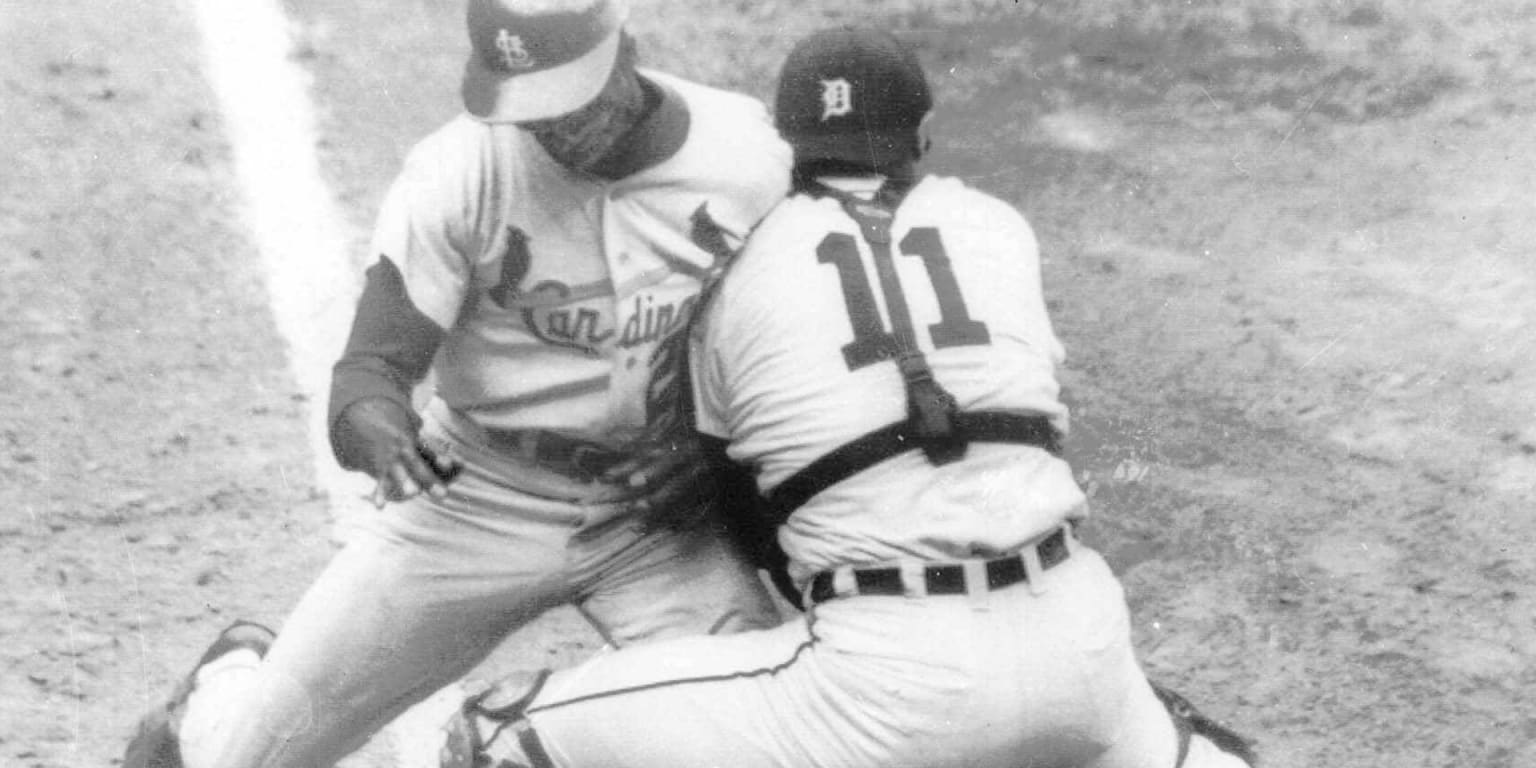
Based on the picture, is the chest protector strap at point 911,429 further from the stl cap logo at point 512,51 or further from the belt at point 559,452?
the stl cap logo at point 512,51

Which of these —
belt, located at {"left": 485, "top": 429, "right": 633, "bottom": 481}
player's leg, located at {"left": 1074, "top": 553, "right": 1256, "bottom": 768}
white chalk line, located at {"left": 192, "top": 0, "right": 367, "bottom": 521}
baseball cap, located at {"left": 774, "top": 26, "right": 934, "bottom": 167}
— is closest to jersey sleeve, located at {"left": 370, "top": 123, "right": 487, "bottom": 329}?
belt, located at {"left": 485, "top": 429, "right": 633, "bottom": 481}

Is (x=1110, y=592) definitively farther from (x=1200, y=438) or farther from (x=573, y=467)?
(x=1200, y=438)

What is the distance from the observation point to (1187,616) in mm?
5062

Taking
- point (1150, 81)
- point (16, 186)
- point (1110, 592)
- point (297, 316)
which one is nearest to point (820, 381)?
point (1110, 592)

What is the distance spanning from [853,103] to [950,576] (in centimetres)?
100

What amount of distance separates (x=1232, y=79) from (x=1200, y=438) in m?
2.79

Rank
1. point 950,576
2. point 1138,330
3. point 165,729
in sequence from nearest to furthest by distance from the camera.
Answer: point 950,576, point 165,729, point 1138,330

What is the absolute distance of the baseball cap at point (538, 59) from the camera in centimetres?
359

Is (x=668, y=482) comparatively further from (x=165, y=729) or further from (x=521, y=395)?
(x=165, y=729)

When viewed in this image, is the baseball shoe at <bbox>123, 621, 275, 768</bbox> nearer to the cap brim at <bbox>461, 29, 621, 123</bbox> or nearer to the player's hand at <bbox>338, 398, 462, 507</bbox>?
the player's hand at <bbox>338, 398, 462, 507</bbox>

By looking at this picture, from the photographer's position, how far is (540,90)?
A: 3588 millimetres

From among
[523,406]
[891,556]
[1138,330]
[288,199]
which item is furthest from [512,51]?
[288,199]

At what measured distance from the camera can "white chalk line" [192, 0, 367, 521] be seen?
19.4 ft

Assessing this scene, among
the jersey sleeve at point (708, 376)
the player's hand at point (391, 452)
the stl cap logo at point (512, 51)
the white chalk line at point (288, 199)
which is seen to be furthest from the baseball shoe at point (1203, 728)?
the white chalk line at point (288, 199)
